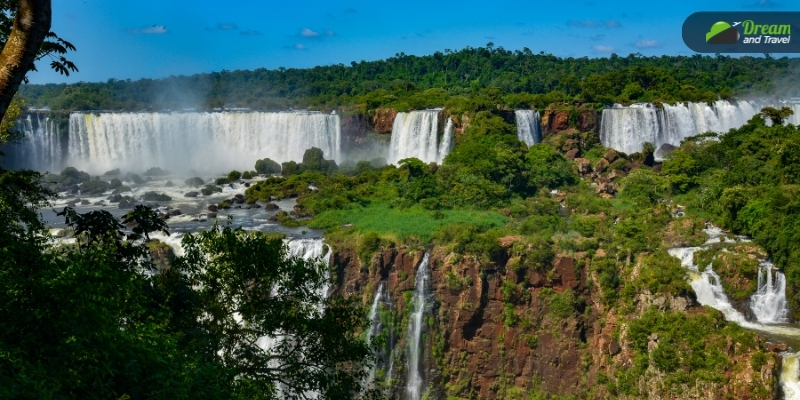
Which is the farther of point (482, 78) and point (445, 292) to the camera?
point (482, 78)

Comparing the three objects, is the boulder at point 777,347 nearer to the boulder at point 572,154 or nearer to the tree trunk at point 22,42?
the tree trunk at point 22,42

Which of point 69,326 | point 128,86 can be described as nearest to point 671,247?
point 69,326

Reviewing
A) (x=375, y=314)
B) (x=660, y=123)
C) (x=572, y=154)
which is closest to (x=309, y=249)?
(x=375, y=314)

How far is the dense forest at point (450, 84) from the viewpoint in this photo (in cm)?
4756

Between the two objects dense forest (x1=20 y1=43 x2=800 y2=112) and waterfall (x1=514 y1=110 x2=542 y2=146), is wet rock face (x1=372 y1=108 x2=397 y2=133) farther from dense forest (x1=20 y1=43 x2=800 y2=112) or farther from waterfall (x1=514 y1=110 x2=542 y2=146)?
waterfall (x1=514 y1=110 x2=542 y2=146)

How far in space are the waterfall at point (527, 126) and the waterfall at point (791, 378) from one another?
79.4 feet

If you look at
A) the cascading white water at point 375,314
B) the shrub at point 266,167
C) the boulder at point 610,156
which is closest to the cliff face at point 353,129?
the shrub at point 266,167

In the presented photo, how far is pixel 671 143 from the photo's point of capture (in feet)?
137

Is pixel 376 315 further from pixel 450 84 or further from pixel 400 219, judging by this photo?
pixel 450 84

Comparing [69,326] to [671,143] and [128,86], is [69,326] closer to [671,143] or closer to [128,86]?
[671,143]

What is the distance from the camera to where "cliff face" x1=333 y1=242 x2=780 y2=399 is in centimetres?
2305

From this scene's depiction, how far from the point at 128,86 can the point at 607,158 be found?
51.1 m

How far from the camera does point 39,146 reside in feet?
155

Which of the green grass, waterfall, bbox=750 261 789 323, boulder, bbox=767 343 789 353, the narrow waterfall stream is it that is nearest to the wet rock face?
the green grass
